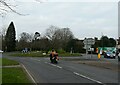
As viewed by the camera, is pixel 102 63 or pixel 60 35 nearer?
pixel 102 63

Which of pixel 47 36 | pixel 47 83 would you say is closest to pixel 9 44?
pixel 47 36

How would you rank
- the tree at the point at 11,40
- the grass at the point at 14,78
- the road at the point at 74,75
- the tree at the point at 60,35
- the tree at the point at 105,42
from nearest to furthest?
the grass at the point at 14,78 < the road at the point at 74,75 < the tree at the point at 60,35 < the tree at the point at 11,40 < the tree at the point at 105,42

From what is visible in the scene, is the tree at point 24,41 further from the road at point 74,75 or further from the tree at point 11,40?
the road at point 74,75

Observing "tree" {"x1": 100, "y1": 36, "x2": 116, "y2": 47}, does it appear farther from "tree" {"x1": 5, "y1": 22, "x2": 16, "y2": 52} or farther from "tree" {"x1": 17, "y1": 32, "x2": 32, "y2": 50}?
"tree" {"x1": 5, "y1": 22, "x2": 16, "y2": 52}

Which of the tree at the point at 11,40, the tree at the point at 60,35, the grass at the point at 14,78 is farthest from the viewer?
the tree at the point at 11,40

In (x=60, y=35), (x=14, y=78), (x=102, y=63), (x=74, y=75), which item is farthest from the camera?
(x=60, y=35)

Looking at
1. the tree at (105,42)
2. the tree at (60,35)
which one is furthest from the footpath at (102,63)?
the tree at (105,42)

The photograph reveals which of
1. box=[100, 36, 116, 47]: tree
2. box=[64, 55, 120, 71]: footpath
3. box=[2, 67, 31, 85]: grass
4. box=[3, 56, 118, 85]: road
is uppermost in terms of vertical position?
box=[100, 36, 116, 47]: tree

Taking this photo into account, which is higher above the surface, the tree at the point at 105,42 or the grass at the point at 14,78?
the tree at the point at 105,42

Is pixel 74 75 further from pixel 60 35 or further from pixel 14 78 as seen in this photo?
pixel 60 35

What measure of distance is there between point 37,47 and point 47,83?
92816 millimetres

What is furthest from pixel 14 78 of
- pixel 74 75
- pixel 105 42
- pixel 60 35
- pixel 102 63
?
pixel 105 42

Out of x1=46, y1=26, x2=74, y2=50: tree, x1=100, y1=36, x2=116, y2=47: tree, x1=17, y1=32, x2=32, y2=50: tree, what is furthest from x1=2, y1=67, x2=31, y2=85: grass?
x1=100, y1=36, x2=116, y2=47: tree

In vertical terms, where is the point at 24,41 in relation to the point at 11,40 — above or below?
below
